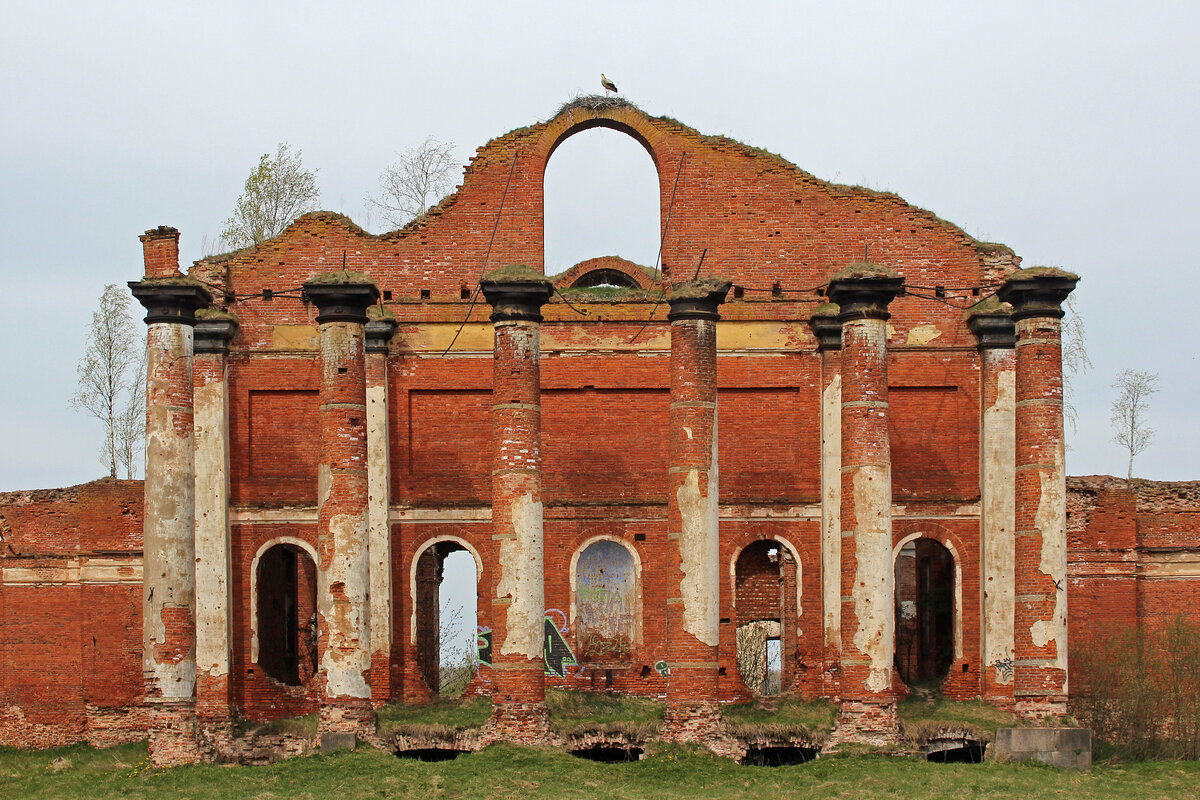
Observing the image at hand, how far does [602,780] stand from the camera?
61.9ft

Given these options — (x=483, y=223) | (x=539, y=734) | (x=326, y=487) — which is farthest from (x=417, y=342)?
(x=539, y=734)

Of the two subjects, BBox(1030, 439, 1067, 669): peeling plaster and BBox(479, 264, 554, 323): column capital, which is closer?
BBox(479, 264, 554, 323): column capital

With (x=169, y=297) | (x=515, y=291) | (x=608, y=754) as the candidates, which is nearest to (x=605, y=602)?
(x=608, y=754)

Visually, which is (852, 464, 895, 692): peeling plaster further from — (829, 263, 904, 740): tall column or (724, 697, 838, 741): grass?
(724, 697, 838, 741): grass

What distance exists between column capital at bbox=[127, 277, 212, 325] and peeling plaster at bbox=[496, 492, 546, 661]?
18.8 feet

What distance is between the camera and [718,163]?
2481 cm

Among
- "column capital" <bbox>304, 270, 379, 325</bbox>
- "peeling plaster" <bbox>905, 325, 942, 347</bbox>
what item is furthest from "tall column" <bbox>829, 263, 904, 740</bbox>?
"column capital" <bbox>304, 270, 379, 325</bbox>

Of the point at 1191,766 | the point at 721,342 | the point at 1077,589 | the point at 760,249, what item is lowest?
the point at 1191,766

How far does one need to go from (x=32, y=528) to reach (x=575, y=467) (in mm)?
10252

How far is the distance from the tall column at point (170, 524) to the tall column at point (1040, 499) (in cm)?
1195

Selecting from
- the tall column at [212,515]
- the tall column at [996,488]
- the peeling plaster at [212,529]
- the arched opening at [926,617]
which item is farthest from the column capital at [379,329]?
the tall column at [996,488]

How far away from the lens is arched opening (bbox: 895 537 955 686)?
2544cm

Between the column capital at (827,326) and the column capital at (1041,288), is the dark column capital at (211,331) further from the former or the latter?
the column capital at (1041,288)

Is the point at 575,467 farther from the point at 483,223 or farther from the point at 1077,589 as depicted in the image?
the point at 1077,589
